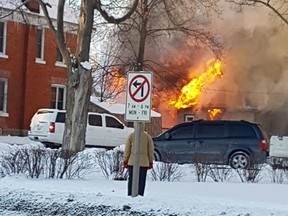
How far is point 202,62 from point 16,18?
1026cm

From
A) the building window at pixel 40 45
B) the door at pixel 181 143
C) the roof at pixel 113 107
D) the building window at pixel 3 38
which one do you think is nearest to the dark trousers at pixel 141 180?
the door at pixel 181 143

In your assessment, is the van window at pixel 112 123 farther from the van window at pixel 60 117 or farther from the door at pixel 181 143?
the door at pixel 181 143

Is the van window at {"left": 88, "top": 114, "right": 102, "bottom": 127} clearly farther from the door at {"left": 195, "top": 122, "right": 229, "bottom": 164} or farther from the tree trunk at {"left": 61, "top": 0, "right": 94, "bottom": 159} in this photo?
the tree trunk at {"left": 61, "top": 0, "right": 94, "bottom": 159}

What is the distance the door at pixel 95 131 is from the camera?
26.8 m

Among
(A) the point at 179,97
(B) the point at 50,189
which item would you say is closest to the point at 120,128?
(A) the point at 179,97

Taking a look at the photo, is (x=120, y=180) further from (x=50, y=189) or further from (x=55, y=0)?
(x=55, y=0)

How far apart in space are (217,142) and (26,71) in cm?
1612

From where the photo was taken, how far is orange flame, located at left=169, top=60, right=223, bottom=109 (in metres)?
35.0

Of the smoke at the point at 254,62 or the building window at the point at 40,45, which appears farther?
the smoke at the point at 254,62

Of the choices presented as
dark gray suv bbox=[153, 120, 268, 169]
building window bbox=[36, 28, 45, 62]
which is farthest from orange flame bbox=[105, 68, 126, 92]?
dark gray suv bbox=[153, 120, 268, 169]

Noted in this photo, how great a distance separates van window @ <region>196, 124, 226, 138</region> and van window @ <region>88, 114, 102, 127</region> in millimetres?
7753

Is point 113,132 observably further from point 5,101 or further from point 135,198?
point 135,198

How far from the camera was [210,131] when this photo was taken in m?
20.0

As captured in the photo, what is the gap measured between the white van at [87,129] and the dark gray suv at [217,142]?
21.2ft
